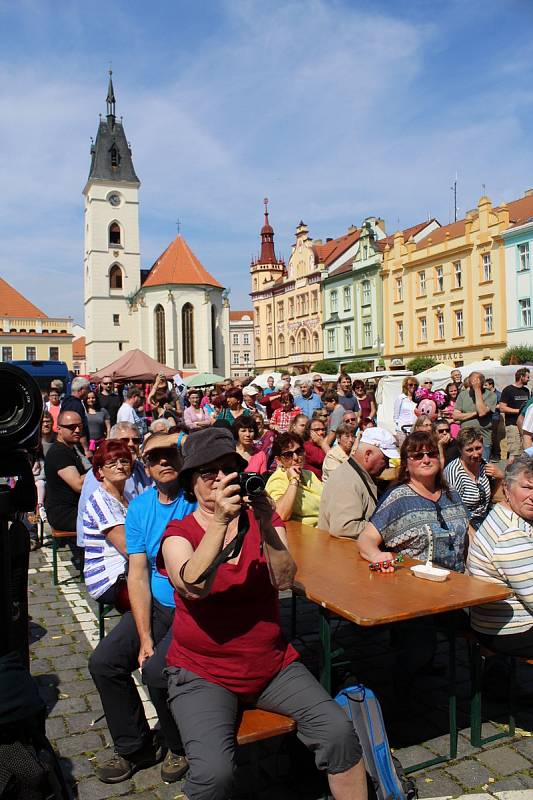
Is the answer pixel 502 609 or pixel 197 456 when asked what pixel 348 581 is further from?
pixel 197 456

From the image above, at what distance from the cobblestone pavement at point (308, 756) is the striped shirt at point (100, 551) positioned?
2.15ft

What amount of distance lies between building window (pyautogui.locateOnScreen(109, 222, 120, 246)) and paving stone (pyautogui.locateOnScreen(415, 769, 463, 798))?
71670 mm

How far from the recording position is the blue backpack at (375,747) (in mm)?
2902

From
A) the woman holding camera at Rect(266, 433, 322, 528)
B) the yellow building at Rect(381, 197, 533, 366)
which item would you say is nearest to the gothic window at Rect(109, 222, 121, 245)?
the yellow building at Rect(381, 197, 533, 366)

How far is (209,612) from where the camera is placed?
111 inches

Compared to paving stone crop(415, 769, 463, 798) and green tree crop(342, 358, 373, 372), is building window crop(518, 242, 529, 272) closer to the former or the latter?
green tree crop(342, 358, 373, 372)

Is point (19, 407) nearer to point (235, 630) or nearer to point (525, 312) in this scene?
point (235, 630)

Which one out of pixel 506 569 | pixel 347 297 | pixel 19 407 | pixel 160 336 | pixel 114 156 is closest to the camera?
pixel 19 407

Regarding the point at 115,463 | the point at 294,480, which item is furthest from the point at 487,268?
the point at 115,463

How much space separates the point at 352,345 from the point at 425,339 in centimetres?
988

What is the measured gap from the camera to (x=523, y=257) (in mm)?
38781

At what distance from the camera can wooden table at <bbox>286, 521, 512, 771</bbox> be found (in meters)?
3.10

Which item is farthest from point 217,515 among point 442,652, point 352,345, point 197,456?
point 352,345

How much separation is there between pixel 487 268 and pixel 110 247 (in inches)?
1636
